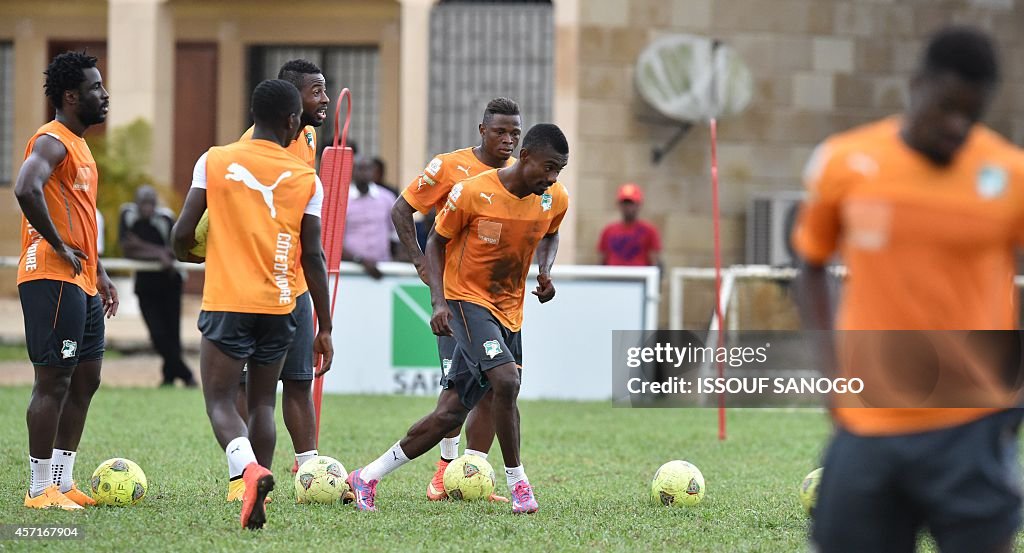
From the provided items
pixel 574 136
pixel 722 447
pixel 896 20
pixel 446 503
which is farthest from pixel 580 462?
pixel 896 20

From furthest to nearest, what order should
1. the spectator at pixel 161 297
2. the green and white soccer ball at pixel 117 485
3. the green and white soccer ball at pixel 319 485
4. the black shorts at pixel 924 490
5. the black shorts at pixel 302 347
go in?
the spectator at pixel 161 297 → the black shorts at pixel 302 347 → the green and white soccer ball at pixel 319 485 → the green and white soccer ball at pixel 117 485 → the black shorts at pixel 924 490

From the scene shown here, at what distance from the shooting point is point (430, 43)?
21.4 m

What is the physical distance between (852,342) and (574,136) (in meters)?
16.7

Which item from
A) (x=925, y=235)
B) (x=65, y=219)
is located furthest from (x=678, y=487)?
(x=925, y=235)

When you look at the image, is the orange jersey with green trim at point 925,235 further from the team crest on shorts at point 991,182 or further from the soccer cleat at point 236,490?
the soccer cleat at point 236,490

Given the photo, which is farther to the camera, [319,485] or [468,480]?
[468,480]

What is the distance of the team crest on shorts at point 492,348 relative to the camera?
7.82 metres

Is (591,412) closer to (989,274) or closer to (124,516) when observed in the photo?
(124,516)

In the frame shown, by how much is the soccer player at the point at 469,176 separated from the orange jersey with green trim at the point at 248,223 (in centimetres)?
182

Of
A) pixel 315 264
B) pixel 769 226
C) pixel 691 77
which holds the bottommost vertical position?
pixel 769 226

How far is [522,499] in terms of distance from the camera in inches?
307

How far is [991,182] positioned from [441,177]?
531 cm

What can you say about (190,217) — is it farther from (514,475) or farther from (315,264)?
(514,475)

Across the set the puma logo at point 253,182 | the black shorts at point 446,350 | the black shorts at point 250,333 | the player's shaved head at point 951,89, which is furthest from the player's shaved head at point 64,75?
the player's shaved head at point 951,89
